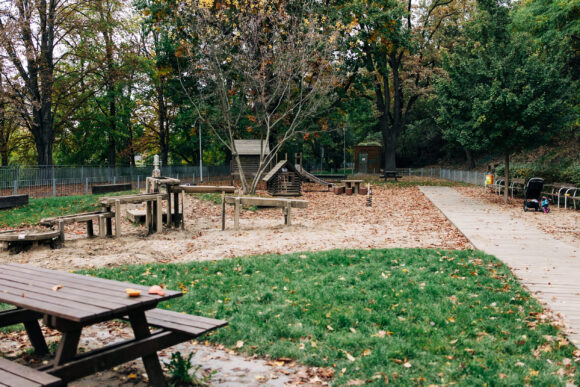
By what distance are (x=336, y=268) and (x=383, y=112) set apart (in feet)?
103

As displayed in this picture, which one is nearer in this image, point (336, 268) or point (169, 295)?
point (169, 295)

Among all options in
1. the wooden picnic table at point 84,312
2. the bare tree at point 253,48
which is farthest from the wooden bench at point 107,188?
the wooden picnic table at point 84,312

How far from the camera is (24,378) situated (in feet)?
9.53

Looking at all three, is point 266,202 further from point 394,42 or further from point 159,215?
point 394,42

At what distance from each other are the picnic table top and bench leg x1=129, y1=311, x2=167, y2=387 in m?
0.15

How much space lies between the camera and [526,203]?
16281 mm

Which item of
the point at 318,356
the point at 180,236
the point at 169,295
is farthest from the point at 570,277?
the point at 180,236

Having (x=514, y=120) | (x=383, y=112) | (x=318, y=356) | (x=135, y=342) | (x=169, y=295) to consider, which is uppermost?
(x=383, y=112)

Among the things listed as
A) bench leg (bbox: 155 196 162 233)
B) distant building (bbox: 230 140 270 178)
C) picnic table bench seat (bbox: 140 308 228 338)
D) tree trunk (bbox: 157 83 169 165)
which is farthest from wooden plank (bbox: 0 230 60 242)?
tree trunk (bbox: 157 83 169 165)

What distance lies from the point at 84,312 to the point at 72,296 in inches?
18.8

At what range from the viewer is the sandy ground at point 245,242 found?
13.6ft

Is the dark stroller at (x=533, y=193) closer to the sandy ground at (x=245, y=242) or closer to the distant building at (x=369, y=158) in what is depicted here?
the sandy ground at (x=245, y=242)

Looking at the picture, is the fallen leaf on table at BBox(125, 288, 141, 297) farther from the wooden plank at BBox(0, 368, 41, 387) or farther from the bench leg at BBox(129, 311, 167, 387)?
the wooden plank at BBox(0, 368, 41, 387)

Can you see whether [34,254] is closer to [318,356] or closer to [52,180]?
[318,356]
